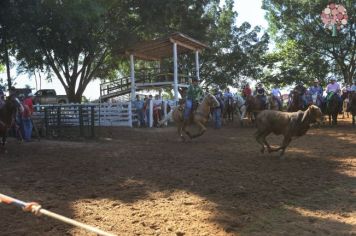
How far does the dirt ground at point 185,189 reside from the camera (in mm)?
6516

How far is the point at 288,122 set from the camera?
475 inches

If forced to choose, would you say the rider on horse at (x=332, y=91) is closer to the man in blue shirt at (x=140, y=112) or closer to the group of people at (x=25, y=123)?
the man in blue shirt at (x=140, y=112)

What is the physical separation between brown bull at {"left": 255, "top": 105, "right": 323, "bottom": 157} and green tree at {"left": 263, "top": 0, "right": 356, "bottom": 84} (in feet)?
105

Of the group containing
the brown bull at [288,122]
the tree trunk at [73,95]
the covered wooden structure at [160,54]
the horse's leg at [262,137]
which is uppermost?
the covered wooden structure at [160,54]

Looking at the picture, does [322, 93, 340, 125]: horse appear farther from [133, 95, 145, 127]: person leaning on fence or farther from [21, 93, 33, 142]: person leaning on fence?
[21, 93, 33, 142]: person leaning on fence

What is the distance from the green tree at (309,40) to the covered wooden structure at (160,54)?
15.2 meters

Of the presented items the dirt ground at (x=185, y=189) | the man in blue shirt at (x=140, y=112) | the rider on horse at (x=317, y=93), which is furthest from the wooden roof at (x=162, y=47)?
the dirt ground at (x=185, y=189)

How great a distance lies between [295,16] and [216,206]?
3927 cm

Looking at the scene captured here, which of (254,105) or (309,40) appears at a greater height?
(309,40)

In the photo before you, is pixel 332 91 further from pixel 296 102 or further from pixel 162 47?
pixel 162 47

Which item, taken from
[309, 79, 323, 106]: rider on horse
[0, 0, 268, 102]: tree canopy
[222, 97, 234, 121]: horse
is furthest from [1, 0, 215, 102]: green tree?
[309, 79, 323, 106]: rider on horse

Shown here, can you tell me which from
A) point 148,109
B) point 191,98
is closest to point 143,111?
point 148,109

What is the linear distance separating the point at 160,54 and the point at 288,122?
70.1ft

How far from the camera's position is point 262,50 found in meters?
49.6
